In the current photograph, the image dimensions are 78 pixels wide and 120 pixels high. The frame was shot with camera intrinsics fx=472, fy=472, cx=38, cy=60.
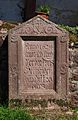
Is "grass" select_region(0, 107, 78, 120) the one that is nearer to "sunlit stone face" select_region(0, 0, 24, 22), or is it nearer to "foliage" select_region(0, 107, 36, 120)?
"foliage" select_region(0, 107, 36, 120)

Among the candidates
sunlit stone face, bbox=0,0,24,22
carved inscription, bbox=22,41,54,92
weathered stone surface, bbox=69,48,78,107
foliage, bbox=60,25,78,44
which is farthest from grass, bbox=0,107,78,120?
sunlit stone face, bbox=0,0,24,22

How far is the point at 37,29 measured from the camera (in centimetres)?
Result: 776

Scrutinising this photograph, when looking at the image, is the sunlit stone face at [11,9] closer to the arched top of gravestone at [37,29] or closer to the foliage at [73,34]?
the foliage at [73,34]

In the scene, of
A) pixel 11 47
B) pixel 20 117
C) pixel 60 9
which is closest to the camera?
pixel 20 117

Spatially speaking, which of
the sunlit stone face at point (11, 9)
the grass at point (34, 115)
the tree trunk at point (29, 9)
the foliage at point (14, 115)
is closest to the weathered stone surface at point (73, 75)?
the grass at point (34, 115)

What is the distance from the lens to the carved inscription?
778cm

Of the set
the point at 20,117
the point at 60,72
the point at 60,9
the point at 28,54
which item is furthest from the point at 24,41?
the point at 60,9

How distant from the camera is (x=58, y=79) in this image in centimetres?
780

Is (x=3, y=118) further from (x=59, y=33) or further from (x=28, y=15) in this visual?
(x=28, y=15)

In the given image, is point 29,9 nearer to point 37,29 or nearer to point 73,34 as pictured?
point 73,34

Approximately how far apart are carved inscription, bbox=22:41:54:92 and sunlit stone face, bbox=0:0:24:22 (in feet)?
10.5

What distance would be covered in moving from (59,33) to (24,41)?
0.59 metres

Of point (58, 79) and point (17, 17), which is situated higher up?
point (17, 17)

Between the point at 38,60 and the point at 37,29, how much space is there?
511mm
